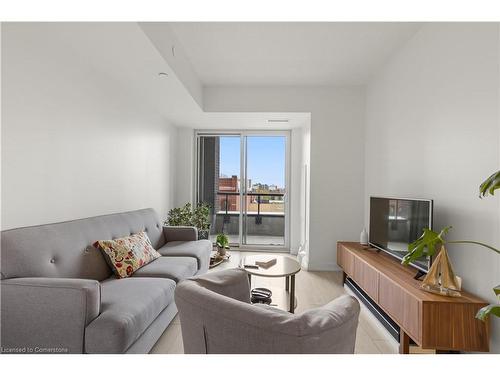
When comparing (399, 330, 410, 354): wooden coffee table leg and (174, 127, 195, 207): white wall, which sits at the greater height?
(174, 127, 195, 207): white wall

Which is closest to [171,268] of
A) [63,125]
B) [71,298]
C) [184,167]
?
[71,298]

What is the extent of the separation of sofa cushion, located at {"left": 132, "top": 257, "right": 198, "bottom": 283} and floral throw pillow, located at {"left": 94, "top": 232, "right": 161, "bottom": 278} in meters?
0.07

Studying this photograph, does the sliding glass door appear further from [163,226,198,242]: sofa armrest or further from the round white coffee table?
the round white coffee table

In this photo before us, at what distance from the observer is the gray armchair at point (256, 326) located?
3.22 feet

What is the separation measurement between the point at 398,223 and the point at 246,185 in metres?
3.14

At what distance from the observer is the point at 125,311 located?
167 cm

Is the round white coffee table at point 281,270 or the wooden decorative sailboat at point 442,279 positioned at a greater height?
the wooden decorative sailboat at point 442,279

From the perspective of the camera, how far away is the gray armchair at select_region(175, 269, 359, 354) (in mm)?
982

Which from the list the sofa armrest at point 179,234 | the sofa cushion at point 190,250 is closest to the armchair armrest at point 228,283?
the sofa cushion at point 190,250

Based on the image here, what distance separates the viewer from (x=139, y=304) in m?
1.80

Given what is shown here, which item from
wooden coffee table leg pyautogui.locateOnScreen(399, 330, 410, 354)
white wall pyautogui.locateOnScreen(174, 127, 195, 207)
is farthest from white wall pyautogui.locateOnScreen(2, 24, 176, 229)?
wooden coffee table leg pyautogui.locateOnScreen(399, 330, 410, 354)

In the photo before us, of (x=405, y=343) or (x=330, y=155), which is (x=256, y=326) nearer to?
(x=405, y=343)

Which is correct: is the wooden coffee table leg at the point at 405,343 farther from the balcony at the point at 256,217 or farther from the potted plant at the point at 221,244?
the balcony at the point at 256,217

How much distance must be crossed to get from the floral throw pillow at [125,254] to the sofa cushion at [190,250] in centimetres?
42
